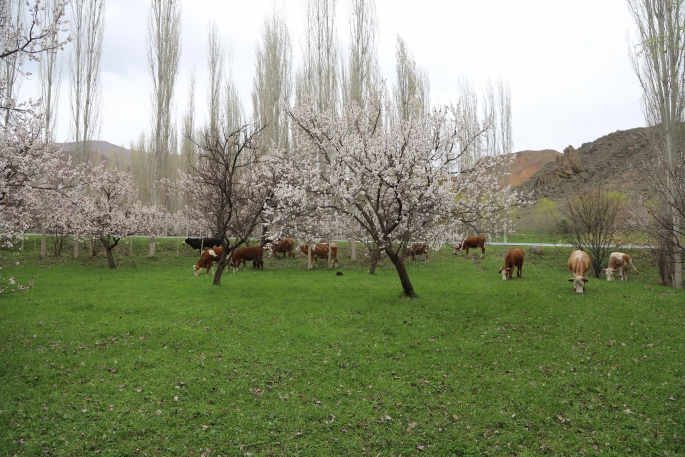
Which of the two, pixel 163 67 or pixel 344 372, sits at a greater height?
pixel 163 67

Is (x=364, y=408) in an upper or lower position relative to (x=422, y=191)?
lower

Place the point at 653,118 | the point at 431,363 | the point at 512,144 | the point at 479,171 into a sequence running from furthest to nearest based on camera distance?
the point at 512,144, the point at 653,118, the point at 479,171, the point at 431,363

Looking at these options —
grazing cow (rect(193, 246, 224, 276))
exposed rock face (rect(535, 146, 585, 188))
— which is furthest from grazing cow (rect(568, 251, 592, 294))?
exposed rock face (rect(535, 146, 585, 188))

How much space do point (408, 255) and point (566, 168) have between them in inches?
1908

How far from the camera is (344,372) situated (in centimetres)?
809

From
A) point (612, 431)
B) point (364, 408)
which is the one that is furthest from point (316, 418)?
point (612, 431)

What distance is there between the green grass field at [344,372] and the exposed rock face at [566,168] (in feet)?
173

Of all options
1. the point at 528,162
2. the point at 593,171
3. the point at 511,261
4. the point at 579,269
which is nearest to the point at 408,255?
the point at 511,261

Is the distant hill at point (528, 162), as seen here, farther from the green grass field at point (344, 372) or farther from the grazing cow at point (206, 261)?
the grazing cow at point (206, 261)

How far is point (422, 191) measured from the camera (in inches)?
439

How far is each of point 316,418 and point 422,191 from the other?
6.67 m

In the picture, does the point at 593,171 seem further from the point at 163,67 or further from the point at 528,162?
the point at 163,67

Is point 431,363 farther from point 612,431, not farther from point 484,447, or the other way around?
point 612,431

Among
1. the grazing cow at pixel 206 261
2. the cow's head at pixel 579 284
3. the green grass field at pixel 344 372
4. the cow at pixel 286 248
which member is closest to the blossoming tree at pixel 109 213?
the grazing cow at pixel 206 261
